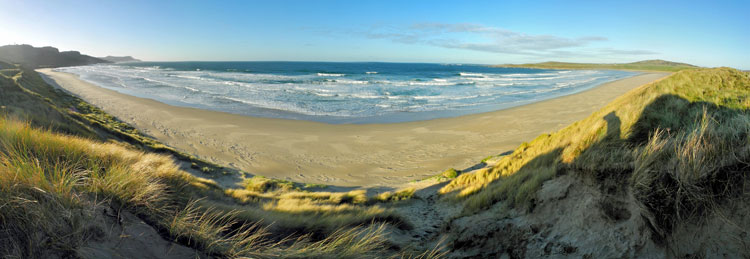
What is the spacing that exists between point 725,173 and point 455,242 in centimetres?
262

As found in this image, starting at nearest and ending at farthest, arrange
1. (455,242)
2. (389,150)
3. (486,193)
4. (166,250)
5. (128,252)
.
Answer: (128,252) < (166,250) < (455,242) < (486,193) < (389,150)

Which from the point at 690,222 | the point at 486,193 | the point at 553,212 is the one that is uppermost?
the point at 690,222

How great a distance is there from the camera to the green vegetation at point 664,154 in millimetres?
2617

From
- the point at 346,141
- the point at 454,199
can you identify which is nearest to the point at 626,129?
the point at 454,199

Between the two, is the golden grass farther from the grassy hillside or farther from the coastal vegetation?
the grassy hillside

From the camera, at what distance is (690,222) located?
2.54m

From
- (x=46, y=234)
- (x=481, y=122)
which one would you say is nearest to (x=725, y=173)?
(x=46, y=234)

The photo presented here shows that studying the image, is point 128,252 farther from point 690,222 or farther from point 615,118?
point 615,118

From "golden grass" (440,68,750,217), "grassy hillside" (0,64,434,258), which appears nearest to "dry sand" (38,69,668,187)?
"golden grass" (440,68,750,217)

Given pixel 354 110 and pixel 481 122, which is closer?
pixel 481 122

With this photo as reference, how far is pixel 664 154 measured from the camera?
307cm

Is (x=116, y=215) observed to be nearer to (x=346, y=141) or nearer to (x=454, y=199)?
(x=454, y=199)

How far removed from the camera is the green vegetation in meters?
2.62

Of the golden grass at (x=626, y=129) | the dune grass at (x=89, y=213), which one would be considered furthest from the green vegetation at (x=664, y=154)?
the dune grass at (x=89, y=213)
